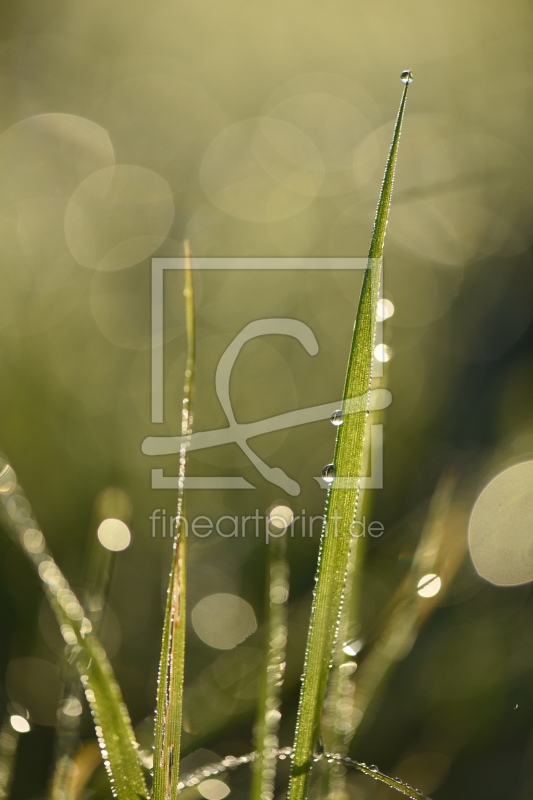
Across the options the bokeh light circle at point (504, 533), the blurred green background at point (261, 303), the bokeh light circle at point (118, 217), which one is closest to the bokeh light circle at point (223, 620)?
the blurred green background at point (261, 303)

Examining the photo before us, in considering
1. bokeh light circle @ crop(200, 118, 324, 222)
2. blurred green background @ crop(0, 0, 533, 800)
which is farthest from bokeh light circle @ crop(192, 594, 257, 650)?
bokeh light circle @ crop(200, 118, 324, 222)

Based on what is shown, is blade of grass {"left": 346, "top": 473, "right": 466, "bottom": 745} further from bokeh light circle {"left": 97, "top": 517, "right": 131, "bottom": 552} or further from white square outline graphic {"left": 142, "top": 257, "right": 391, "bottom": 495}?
bokeh light circle {"left": 97, "top": 517, "right": 131, "bottom": 552}

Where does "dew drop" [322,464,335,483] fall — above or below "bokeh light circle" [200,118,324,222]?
below

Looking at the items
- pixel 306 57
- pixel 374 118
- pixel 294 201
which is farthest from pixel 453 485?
pixel 306 57

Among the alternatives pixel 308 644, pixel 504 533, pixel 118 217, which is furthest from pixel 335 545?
pixel 118 217

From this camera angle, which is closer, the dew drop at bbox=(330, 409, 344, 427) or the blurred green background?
the dew drop at bbox=(330, 409, 344, 427)

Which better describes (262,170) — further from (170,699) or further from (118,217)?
(170,699)

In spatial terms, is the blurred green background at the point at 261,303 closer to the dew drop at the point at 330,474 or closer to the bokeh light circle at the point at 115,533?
the bokeh light circle at the point at 115,533

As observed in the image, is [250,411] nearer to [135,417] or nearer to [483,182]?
[135,417]
